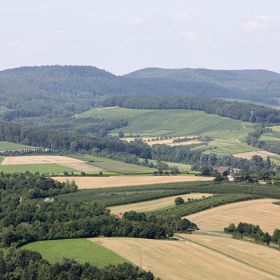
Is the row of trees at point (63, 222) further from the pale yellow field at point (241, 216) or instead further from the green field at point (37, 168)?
the green field at point (37, 168)

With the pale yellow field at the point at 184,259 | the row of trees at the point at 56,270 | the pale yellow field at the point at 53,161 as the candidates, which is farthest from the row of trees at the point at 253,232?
the pale yellow field at the point at 53,161

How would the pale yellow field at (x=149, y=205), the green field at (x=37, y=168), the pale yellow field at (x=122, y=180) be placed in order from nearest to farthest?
the pale yellow field at (x=149, y=205)
the pale yellow field at (x=122, y=180)
the green field at (x=37, y=168)

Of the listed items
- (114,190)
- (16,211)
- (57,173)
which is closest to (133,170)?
(57,173)

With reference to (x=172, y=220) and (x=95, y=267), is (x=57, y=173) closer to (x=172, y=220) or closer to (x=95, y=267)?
(x=172, y=220)

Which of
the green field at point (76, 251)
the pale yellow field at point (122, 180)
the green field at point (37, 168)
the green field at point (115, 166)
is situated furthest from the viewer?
the green field at point (115, 166)

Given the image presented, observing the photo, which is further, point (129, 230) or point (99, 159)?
point (99, 159)

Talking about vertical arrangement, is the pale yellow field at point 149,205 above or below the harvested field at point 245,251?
above

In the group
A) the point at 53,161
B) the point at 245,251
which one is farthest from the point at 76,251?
the point at 53,161
